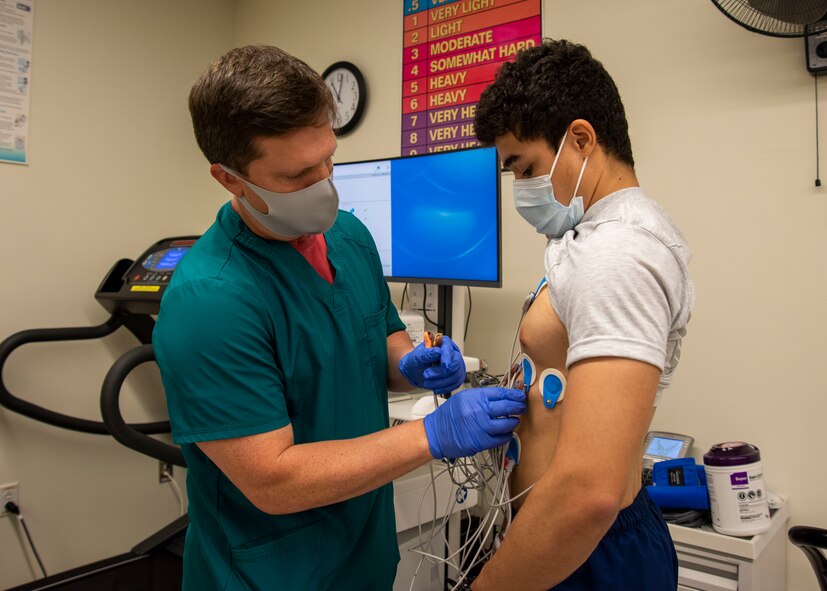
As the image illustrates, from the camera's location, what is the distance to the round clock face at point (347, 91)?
2576 millimetres

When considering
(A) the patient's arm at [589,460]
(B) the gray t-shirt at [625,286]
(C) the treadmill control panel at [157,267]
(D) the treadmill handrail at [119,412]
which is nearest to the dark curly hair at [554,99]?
(B) the gray t-shirt at [625,286]

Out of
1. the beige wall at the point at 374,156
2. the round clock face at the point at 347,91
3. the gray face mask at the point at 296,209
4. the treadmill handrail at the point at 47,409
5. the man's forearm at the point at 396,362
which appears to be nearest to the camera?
the gray face mask at the point at 296,209

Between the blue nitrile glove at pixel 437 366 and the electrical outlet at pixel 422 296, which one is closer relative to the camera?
the blue nitrile glove at pixel 437 366

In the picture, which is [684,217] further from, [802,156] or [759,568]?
[759,568]

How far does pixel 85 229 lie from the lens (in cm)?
248

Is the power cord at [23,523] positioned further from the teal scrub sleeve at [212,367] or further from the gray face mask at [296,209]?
the gray face mask at [296,209]

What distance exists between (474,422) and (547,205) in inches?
15.0

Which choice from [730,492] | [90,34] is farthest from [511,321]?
[90,34]

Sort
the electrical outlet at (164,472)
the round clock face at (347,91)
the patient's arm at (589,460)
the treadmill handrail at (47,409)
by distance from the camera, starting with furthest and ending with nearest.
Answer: the electrical outlet at (164,472) → the round clock face at (347,91) → the treadmill handrail at (47,409) → the patient's arm at (589,460)

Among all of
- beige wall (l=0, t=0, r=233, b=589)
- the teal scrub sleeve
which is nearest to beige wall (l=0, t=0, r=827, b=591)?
beige wall (l=0, t=0, r=233, b=589)

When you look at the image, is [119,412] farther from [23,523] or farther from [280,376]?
[280,376]

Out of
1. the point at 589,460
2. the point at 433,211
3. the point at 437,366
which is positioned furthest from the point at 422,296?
the point at 589,460

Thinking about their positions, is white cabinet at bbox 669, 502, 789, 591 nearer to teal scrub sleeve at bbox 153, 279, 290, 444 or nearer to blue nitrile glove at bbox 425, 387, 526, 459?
blue nitrile glove at bbox 425, 387, 526, 459

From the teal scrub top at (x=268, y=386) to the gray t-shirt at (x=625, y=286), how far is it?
0.43 m
